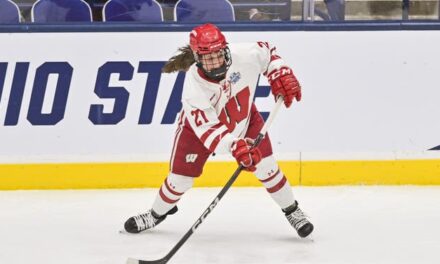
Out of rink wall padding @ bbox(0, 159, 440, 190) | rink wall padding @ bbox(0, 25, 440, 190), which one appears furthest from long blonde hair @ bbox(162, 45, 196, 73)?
rink wall padding @ bbox(0, 159, 440, 190)

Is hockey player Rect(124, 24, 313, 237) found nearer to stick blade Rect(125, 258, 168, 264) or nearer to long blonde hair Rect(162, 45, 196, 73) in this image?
long blonde hair Rect(162, 45, 196, 73)

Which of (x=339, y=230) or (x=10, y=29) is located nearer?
(x=339, y=230)

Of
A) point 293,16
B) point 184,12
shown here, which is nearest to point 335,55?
point 293,16

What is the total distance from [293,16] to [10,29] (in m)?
1.40

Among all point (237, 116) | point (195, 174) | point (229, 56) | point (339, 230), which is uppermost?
point (229, 56)

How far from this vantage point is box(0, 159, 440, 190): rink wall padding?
4.73 meters

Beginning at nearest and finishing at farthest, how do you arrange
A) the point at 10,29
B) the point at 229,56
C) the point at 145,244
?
the point at 229,56 → the point at 145,244 → the point at 10,29

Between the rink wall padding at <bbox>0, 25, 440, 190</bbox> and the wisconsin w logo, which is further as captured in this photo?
the rink wall padding at <bbox>0, 25, 440, 190</bbox>

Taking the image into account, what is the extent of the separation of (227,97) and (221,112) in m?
0.07

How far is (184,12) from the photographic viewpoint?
481cm

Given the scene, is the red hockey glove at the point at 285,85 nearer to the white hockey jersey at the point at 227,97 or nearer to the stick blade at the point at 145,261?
the white hockey jersey at the point at 227,97

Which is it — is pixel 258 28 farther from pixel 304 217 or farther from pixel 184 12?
pixel 304 217

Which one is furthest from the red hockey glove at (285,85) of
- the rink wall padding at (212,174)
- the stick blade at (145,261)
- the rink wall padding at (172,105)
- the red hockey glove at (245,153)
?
the rink wall padding at (212,174)

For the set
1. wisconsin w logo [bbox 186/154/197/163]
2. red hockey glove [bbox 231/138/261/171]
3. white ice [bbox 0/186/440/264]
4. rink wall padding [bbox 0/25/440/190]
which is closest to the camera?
red hockey glove [bbox 231/138/261/171]
